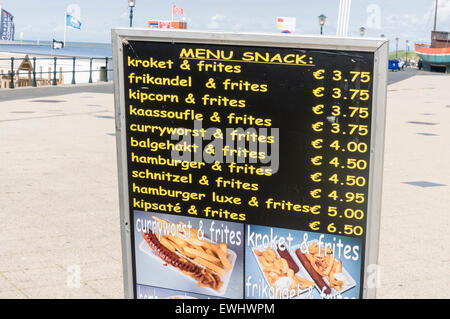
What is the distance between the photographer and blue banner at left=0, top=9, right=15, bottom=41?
430 feet

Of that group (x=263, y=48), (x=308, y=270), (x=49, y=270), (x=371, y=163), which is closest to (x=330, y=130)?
(x=371, y=163)

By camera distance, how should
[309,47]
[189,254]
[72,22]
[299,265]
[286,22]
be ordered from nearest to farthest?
[309,47], [299,265], [189,254], [72,22], [286,22]

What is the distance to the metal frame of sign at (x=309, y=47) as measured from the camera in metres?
2.97

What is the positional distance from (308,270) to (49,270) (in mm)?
2778

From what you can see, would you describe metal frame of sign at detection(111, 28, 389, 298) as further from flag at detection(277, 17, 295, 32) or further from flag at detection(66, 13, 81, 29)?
flag at detection(277, 17, 295, 32)

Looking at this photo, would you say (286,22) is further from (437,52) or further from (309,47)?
(309,47)

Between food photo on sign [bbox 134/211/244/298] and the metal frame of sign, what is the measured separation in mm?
106

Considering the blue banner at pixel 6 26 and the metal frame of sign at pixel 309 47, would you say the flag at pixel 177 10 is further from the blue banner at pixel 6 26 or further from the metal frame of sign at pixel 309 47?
the blue banner at pixel 6 26

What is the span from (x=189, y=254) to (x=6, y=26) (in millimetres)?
146493

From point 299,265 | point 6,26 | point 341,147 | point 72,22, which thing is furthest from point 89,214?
point 6,26

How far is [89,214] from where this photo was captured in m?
7.11

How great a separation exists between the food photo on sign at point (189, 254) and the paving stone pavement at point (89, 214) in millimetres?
1320

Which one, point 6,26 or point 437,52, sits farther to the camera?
point 6,26

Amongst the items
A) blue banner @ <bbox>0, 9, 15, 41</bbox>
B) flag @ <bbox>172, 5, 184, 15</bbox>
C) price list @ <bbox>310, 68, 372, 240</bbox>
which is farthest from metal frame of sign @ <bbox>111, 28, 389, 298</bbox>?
blue banner @ <bbox>0, 9, 15, 41</bbox>
